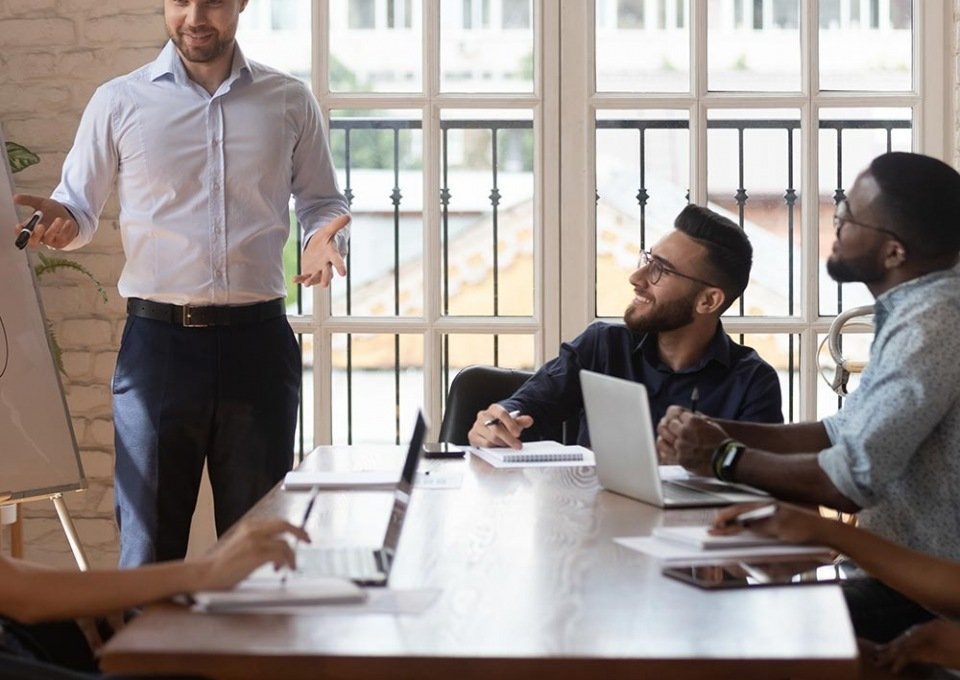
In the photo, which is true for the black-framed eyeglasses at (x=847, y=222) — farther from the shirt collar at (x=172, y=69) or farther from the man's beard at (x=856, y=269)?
the shirt collar at (x=172, y=69)

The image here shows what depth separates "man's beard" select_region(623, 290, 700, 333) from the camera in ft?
9.82

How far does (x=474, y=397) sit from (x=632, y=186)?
49.3 inches

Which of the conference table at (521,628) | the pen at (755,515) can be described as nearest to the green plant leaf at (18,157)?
the conference table at (521,628)

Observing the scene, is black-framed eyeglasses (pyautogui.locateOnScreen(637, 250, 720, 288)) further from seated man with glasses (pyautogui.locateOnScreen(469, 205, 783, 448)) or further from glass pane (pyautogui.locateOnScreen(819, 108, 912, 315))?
glass pane (pyautogui.locateOnScreen(819, 108, 912, 315))

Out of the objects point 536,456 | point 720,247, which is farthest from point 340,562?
point 720,247

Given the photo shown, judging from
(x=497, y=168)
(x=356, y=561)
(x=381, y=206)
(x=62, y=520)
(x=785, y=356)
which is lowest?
(x=62, y=520)

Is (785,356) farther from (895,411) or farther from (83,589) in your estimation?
(83,589)

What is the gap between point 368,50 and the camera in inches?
159

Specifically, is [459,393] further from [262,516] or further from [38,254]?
[38,254]

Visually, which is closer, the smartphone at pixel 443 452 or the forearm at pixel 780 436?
the forearm at pixel 780 436

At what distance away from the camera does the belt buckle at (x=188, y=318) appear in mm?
3043

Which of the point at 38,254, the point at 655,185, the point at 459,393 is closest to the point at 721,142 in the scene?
the point at 655,185

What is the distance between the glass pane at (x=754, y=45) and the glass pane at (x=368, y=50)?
922 millimetres

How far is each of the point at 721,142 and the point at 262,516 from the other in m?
2.45
